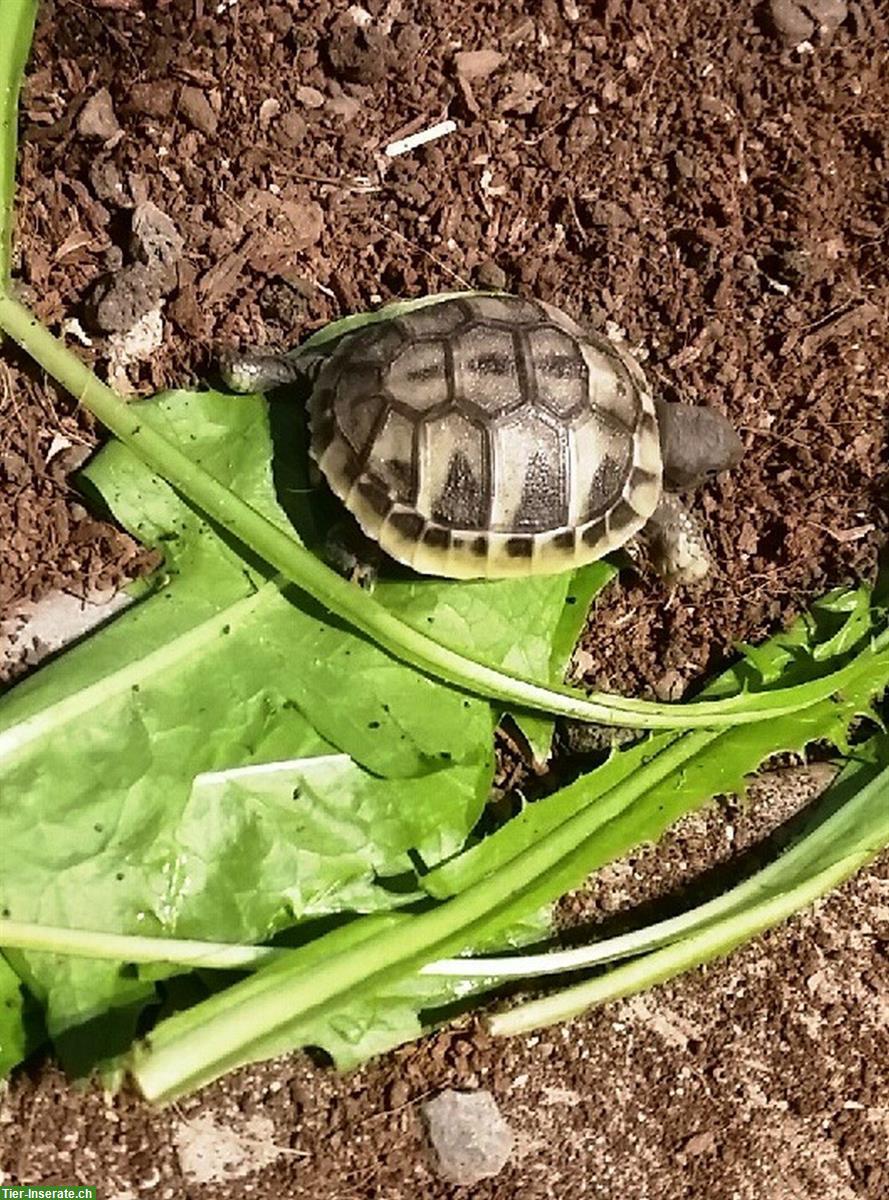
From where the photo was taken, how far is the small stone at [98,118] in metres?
2.54

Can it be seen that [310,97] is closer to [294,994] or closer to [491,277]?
[491,277]

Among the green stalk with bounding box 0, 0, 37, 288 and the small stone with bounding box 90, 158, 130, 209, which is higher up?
the green stalk with bounding box 0, 0, 37, 288

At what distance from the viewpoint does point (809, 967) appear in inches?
103

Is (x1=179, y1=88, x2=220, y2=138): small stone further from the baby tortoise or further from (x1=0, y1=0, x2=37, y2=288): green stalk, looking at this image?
the baby tortoise

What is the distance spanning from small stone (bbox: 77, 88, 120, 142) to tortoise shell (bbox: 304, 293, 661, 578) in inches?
24.1

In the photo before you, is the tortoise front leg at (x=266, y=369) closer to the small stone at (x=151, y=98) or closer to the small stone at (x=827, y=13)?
the small stone at (x=151, y=98)

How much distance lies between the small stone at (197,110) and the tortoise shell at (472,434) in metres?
0.52

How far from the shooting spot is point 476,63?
270 cm

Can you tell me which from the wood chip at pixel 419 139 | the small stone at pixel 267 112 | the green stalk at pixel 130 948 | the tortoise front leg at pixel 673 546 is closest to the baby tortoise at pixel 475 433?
the tortoise front leg at pixel 673 546

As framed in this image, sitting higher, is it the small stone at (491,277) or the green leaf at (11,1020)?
the small stone at (491,277)

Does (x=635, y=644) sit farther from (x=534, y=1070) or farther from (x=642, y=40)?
(x=642, y=40)

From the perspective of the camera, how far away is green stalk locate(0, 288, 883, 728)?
90.0 inches

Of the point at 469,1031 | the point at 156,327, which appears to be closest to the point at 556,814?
the point at 469,1031

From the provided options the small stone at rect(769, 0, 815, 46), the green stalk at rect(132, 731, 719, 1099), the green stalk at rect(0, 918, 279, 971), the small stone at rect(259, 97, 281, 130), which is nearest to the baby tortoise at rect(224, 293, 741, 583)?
the small stone at rect(259, 97, 281, 130)
